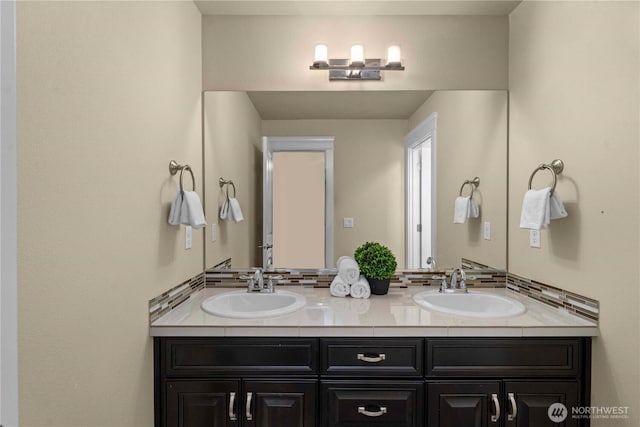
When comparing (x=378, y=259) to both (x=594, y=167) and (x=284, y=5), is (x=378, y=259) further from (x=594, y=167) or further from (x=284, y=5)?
(x=284, y=5)

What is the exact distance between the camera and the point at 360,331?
1551 millimetres

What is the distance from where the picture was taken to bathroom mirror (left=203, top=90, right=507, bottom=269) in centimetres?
223

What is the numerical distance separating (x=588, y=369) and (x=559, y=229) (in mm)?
594

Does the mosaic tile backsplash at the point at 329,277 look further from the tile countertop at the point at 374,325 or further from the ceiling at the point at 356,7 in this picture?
the ceiling at the point at 356,7

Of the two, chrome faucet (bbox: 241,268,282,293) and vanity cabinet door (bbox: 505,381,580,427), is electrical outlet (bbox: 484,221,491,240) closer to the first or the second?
vanity cabinet door (bbox: 505,381,580,427)

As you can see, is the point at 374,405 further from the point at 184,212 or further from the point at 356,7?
the point at 356,7

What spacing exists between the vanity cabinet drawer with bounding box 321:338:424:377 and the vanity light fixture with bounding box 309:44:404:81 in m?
1.49

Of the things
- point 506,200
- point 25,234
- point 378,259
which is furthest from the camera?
point 506,200

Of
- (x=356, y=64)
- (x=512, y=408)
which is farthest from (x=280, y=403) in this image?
(x=356, y=64)

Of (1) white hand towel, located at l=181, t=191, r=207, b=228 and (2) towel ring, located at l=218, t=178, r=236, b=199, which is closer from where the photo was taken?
(1) white hand towel, located at l=181, t=191, r=207, b=228

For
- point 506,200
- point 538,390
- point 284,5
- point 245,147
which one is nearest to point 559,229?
point 506,200

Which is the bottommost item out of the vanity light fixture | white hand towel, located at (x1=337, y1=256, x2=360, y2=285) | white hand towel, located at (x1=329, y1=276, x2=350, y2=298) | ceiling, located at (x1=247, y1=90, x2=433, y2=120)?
white hand towel, located at (x1=329, y1=276, x2=350, y2=298)

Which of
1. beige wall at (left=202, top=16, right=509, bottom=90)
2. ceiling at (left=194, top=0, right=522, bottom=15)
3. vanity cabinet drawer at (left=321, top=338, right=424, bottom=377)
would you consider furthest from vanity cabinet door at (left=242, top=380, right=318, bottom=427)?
ceiling at (left=194, top=0, right=522, bottom=15)

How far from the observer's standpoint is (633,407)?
1340mm
